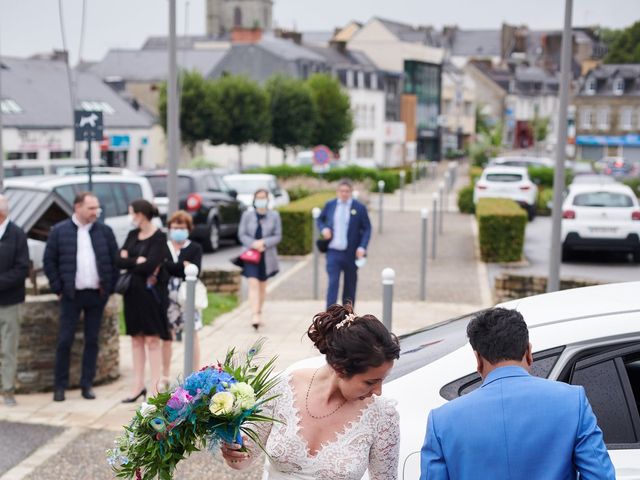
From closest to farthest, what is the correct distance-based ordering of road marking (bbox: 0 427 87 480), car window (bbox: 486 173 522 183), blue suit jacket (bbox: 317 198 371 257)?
road marking (bbox: 0 427 87 480)
blue suit jacket (bbox: 317 198 371 257)
car window (bbox: 486 173 522 183)

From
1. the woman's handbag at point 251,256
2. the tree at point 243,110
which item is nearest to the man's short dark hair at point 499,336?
the woman's handbag at point 251,256

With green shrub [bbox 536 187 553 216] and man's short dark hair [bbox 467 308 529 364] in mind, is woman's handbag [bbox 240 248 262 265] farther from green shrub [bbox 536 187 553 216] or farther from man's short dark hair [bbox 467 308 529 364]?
green shrub [bbox 536 187 553 216]

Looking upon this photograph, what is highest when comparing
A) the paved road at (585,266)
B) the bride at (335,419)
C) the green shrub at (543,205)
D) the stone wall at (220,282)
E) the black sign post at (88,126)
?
the black sign post at (88,126)

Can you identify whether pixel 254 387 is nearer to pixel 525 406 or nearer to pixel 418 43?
pixel 525 406

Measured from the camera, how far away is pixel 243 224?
1323 centimetres

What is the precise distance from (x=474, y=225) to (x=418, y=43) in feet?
262

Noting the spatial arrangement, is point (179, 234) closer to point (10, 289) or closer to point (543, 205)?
point (10, 289)

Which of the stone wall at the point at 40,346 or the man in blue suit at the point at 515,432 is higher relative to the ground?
the man in blue suit at the point at 515,432

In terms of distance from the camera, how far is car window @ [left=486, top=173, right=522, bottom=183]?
33.5m

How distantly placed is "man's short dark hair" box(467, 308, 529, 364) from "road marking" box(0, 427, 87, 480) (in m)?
4.65

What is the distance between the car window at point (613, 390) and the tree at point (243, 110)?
59.5 m

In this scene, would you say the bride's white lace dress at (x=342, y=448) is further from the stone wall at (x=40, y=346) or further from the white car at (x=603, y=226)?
the white car at (x=603, y=226)

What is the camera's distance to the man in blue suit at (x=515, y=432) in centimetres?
328

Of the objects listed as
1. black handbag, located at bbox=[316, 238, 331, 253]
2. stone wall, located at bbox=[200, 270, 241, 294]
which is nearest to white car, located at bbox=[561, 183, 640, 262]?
stone wall, located at bbox=[200, 270, 241, 294]
